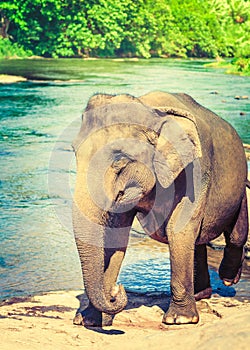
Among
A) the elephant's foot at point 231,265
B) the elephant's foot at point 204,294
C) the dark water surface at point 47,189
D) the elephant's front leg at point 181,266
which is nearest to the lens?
the elephant's front leg at point 181,266

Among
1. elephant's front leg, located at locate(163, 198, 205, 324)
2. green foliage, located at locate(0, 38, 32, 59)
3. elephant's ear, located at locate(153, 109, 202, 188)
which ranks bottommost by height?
green foliage, located at locate(0, 38, 32, 59)

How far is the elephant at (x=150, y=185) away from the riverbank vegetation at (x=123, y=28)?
4572cm

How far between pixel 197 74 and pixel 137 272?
32967 mm

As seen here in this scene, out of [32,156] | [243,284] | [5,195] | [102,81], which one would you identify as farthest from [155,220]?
[102,81]

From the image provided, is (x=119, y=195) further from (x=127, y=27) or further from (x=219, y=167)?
(x=127, y=27)

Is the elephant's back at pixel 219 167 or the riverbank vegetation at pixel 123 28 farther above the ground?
the elephant's back at pixel 219 167

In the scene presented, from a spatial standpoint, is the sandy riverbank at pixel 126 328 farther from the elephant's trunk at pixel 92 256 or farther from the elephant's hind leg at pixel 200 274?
the elephant's trunk at pixel 92 256

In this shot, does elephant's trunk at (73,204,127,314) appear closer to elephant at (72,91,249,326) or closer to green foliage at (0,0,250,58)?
elephant at (72,91,249,326)

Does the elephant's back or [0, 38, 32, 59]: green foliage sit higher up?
the elephant's back

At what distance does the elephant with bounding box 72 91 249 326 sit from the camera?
16.2 feet

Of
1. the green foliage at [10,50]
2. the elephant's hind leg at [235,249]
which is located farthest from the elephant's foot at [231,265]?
the green foliage at [10,50]

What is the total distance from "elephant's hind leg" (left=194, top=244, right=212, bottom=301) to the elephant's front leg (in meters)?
0.71

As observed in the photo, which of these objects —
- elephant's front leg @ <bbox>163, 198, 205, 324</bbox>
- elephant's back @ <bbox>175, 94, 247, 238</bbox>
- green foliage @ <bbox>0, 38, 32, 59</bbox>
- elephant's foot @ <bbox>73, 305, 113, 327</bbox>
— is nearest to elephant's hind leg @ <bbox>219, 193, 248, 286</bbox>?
elephant's back @ <bbox>175, 94, 247, 238</bbox>

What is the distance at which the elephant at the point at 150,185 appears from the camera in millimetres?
4930
